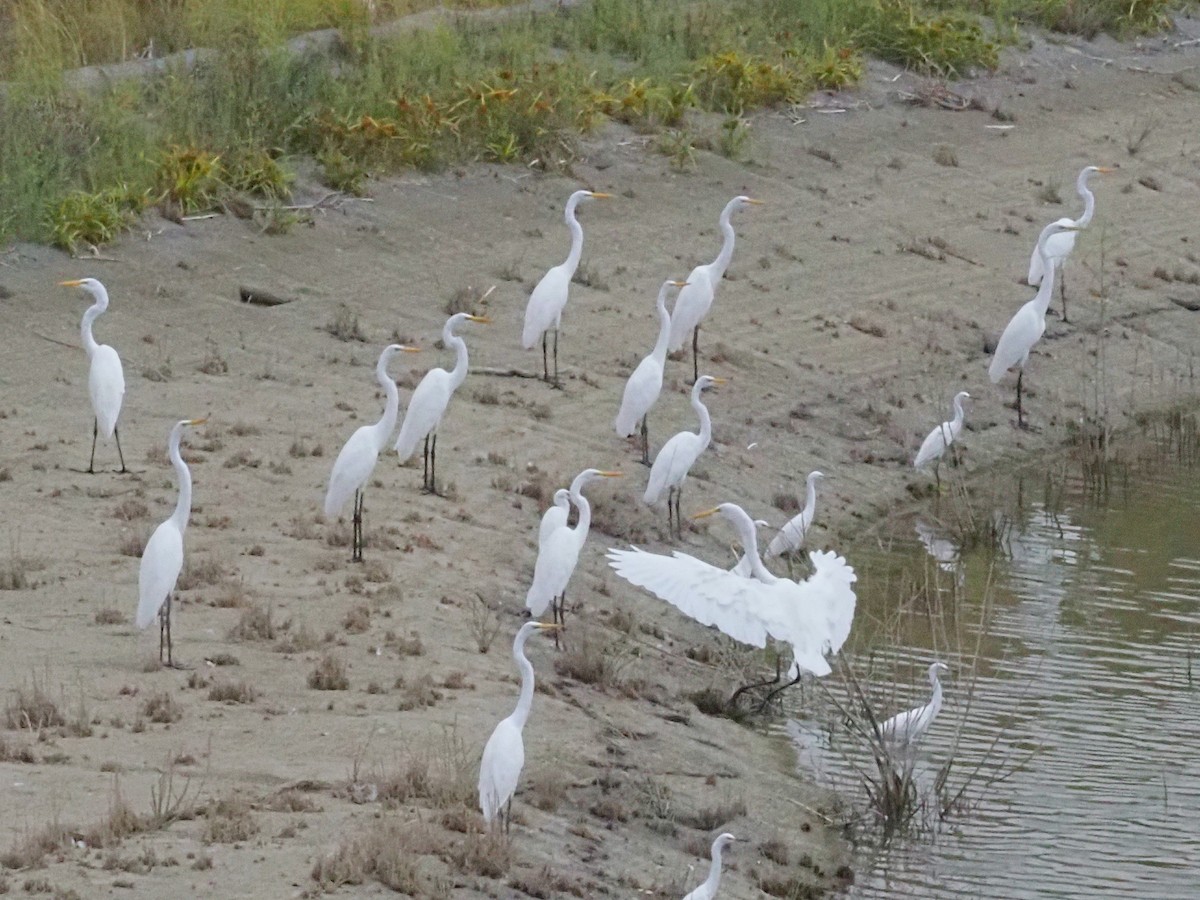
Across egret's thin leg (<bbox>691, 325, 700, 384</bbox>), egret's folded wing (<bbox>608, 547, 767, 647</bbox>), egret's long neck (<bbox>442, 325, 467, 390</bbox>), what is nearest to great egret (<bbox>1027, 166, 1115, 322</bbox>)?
egret's thin leg (<bbox>691, 325, 700, 384</bbox>)

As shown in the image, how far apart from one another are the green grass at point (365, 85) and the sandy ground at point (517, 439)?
354mm

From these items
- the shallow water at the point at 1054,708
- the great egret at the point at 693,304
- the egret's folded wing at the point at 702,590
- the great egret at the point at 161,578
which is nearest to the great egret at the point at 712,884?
the shallow water at the point at 1054,708

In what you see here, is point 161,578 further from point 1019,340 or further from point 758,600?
point 1019,340

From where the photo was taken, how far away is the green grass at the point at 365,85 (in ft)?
49.7

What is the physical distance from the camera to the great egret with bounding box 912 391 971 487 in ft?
43.2

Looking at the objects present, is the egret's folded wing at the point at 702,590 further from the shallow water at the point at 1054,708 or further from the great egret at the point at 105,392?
the great egret at the point at 105,392

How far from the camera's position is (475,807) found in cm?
774

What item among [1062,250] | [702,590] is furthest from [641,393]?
[1062,250]

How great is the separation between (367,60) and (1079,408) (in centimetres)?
679

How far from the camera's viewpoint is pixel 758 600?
8703 mm

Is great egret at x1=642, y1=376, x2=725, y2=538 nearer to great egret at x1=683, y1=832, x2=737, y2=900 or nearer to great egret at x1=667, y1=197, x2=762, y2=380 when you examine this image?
great egret at x1=667, y1=197, x2=762, y2=380

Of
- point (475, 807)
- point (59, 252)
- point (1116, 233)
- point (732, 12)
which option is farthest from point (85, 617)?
point (732, 12)

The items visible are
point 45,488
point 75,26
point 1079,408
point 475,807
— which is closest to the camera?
point 475,807

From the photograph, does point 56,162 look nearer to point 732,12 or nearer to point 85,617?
point 85,617
